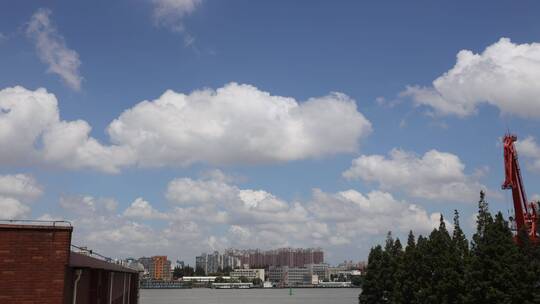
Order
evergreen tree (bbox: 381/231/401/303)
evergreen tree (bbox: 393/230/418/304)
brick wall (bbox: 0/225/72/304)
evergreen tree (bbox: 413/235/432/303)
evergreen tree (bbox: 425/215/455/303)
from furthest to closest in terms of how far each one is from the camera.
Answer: evergreen tree (bbox: 381/231/401/303), evergreen tree (bbox: 393/230/418/304), evergreen tree (bbox: 413/235/432/303), evergreen tree (bbox: 425/215/455/303), brick wall (bbox: 0/225/72/304)

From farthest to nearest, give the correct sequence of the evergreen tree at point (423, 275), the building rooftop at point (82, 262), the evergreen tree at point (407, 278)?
the evergreen tree at point (407, 278) → the evergreen tree at point (423, 275) → the building rooftop at point (82, 262)

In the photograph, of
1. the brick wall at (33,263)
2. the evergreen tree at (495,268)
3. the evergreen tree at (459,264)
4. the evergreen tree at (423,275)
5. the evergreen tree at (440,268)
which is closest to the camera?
the brick wall at (33,263)

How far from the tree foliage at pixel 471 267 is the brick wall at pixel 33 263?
117ft

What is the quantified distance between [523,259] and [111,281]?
32196 mm

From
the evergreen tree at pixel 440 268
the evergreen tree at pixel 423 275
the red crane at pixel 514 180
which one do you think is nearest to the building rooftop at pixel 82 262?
the evergreen tree at pixel 440 268

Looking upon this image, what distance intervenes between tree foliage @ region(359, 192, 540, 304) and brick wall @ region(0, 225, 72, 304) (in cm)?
3567

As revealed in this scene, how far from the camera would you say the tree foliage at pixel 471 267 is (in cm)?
4412

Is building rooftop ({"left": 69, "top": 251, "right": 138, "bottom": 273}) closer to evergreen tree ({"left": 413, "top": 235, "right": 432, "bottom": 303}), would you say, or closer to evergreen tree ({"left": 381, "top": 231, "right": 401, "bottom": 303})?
evergreen tree ({"left": 413, "top": 235, "right": 432, "bottom": 303})

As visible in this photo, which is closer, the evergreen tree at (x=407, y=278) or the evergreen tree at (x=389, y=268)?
the evergreen tree at (x=407, y=278)

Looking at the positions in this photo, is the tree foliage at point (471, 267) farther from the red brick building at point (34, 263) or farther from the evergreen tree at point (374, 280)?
the red brick building at point (34, 263)

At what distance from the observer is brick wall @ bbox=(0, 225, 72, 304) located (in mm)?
18891

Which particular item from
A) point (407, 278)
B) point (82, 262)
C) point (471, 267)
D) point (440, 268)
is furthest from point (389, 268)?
point (82, 262)

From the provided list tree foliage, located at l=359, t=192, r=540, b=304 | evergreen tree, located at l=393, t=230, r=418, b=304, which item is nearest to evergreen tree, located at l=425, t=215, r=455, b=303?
tree foliage, located at l=359, t=192, r=540, b=304

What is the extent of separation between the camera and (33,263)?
1909cm
